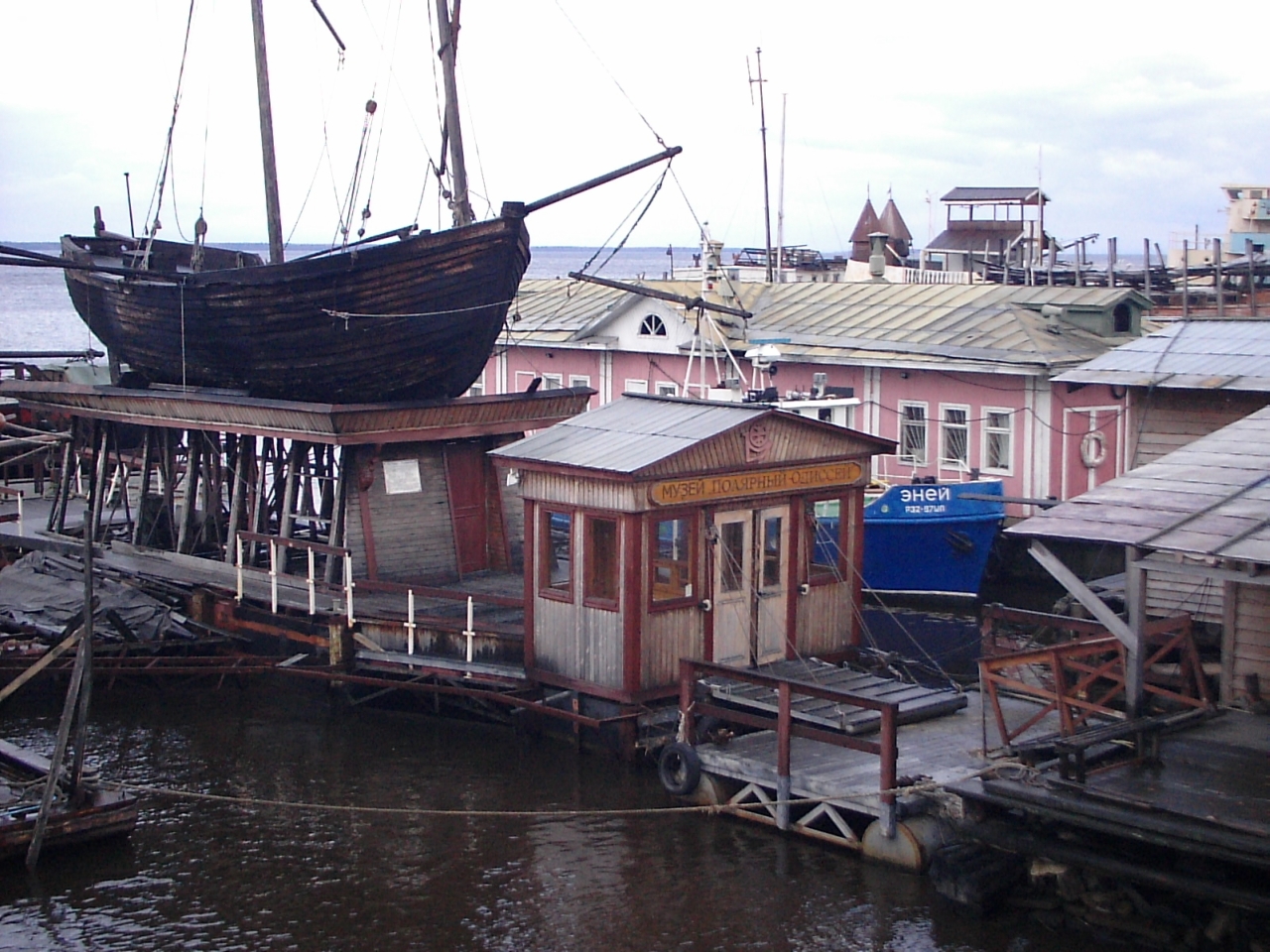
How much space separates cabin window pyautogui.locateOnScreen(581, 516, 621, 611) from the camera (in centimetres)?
1658

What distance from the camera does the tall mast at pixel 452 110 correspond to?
2384 cm

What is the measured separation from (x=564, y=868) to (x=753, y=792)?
7.17 feet

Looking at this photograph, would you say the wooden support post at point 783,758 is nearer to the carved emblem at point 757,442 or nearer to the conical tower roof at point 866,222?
the carved emblem at point 757,442

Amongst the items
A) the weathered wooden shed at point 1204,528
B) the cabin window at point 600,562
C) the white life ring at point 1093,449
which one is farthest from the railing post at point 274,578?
the white life ring at point 1093,449

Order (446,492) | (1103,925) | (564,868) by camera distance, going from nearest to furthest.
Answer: (1103,925), (564,868), (446,492)

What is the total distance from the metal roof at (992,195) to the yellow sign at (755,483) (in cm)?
4050

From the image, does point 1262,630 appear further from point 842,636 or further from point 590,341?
point 590,341

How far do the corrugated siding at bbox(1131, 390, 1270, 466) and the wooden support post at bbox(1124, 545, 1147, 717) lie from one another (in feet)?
23.7

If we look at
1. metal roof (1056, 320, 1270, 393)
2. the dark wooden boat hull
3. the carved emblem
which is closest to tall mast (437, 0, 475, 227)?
the dark wooden boat hull

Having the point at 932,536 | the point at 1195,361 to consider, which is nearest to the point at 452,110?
the point at 932,536

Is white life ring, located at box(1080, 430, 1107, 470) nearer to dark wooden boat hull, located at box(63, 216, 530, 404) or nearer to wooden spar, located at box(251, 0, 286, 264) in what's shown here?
dark wooden boat hull, located at box(63, 216, 530, 404)

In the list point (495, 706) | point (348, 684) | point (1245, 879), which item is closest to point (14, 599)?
point (348, 684)

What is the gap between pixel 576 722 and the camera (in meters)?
16.9

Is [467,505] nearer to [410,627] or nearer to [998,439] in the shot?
[410,627]
